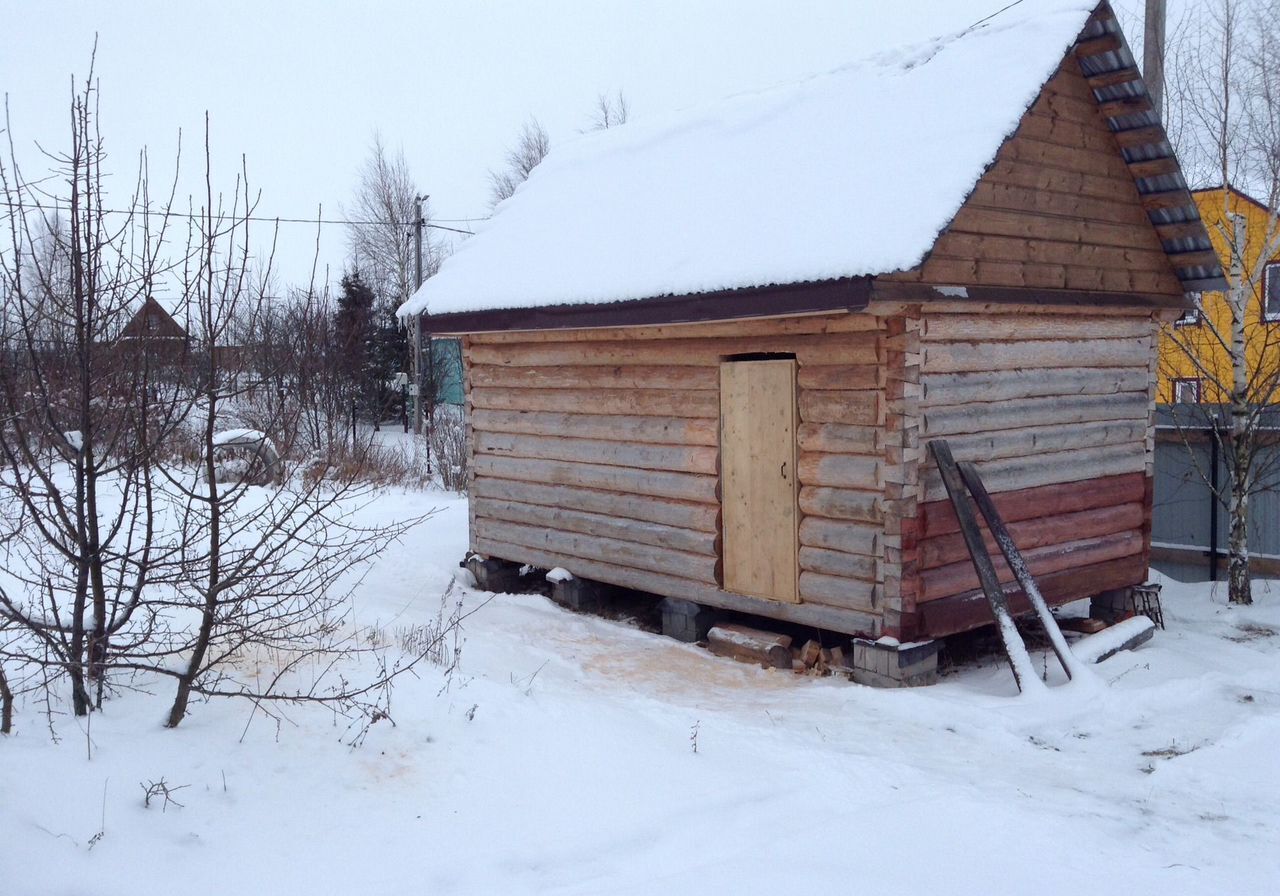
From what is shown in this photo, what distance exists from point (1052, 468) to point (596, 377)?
13.3ft

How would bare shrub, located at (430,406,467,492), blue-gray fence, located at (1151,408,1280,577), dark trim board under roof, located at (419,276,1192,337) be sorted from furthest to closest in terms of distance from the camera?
bare shrub, located at (430,406,467,492)
blue-gray fence, located at (1151,408,1280,577)
dark trim board under roof, located at (419,276,1192,337)

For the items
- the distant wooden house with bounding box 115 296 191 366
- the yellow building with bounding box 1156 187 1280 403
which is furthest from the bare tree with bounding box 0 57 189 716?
the yellow building with bounding box 1156 187 1280 403

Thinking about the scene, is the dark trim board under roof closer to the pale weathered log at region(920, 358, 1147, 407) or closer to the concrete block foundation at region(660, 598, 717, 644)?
the pale weathered log at region(920, 358, 1147, 407)

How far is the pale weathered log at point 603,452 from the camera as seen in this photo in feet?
29.7

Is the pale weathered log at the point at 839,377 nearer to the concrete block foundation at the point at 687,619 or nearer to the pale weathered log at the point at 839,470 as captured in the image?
the pale weathered log at the point at 839,470

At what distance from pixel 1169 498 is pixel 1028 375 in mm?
4130

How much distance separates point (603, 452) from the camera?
990 cm

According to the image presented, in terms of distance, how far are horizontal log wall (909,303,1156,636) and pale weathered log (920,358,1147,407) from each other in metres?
0.01

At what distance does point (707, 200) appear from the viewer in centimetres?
942

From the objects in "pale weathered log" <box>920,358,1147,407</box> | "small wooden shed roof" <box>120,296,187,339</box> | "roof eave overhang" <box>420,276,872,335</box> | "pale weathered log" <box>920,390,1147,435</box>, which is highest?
"roof eave overhang" <box>420,276,872,335</box>

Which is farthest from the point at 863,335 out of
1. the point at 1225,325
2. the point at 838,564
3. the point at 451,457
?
the point at 1225,325

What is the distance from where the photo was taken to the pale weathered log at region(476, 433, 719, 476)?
9039 millimetres

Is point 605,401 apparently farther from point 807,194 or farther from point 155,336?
point 155,336

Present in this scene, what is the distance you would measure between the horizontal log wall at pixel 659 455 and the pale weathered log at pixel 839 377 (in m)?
0.01
